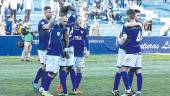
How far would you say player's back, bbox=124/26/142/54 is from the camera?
1367cm

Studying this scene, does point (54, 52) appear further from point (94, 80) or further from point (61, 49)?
point (94, 80)

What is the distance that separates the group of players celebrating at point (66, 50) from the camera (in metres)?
13.6

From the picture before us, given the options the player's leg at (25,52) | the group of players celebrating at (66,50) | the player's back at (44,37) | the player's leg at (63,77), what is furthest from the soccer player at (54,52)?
the player's leg at (25,52)

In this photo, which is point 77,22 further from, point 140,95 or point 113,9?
point 113,9

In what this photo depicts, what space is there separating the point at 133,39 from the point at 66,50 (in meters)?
1.68

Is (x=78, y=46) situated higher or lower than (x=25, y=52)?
higher

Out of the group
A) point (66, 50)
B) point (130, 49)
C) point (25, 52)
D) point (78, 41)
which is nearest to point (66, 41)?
point (66, 50)

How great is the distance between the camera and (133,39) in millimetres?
13844

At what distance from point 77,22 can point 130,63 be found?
81.8 inches

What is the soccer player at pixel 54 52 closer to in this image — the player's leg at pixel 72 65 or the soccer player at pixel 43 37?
the soccer player at pixel 43 37

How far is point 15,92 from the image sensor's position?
1459 cm

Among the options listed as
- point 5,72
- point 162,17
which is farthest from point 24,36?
point 162,17

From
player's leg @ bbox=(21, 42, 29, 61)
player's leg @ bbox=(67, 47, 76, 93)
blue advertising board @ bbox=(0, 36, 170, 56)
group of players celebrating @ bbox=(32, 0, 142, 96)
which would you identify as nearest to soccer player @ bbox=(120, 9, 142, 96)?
group of players celebrating @ bbox=(32, 0, 142, 96)

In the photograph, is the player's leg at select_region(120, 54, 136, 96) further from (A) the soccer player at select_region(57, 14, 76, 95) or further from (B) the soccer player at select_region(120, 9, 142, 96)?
(A) the soccer player at select_region(57, 14, 76, 95)
